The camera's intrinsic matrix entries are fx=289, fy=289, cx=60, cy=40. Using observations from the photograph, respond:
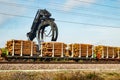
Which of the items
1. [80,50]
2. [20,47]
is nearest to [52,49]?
[20,47]

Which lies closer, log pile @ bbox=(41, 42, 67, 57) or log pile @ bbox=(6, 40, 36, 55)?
log pile @ bbox=(6, 40, 36, 55)

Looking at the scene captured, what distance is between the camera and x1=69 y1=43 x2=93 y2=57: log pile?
31225 millimetres

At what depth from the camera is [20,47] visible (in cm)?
2689

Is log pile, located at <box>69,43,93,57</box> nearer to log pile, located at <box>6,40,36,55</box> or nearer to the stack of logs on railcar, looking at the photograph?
the stack of logs on railcar

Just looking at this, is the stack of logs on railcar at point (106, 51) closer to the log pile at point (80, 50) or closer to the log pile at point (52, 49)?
the log pile at point (80, 50)

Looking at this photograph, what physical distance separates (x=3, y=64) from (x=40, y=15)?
1650cm

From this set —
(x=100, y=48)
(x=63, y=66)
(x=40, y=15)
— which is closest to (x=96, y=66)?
(x=63, y=66)

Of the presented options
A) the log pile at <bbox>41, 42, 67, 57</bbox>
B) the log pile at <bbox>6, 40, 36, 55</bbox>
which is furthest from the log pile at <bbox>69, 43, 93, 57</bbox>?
the log pile at <bbox>6, 40, 36, 55</bbox>

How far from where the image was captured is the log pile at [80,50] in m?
31.2

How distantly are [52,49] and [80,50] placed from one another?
4105mm

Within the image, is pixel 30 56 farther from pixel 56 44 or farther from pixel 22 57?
pixel 56 44

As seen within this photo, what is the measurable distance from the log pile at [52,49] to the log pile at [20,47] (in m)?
1.12

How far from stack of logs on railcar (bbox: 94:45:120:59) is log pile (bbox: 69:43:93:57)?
6.05 feet

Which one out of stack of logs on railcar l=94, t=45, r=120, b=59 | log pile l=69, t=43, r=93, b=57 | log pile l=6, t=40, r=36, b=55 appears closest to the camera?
log pile l=6, t=40, r=36, b=55
